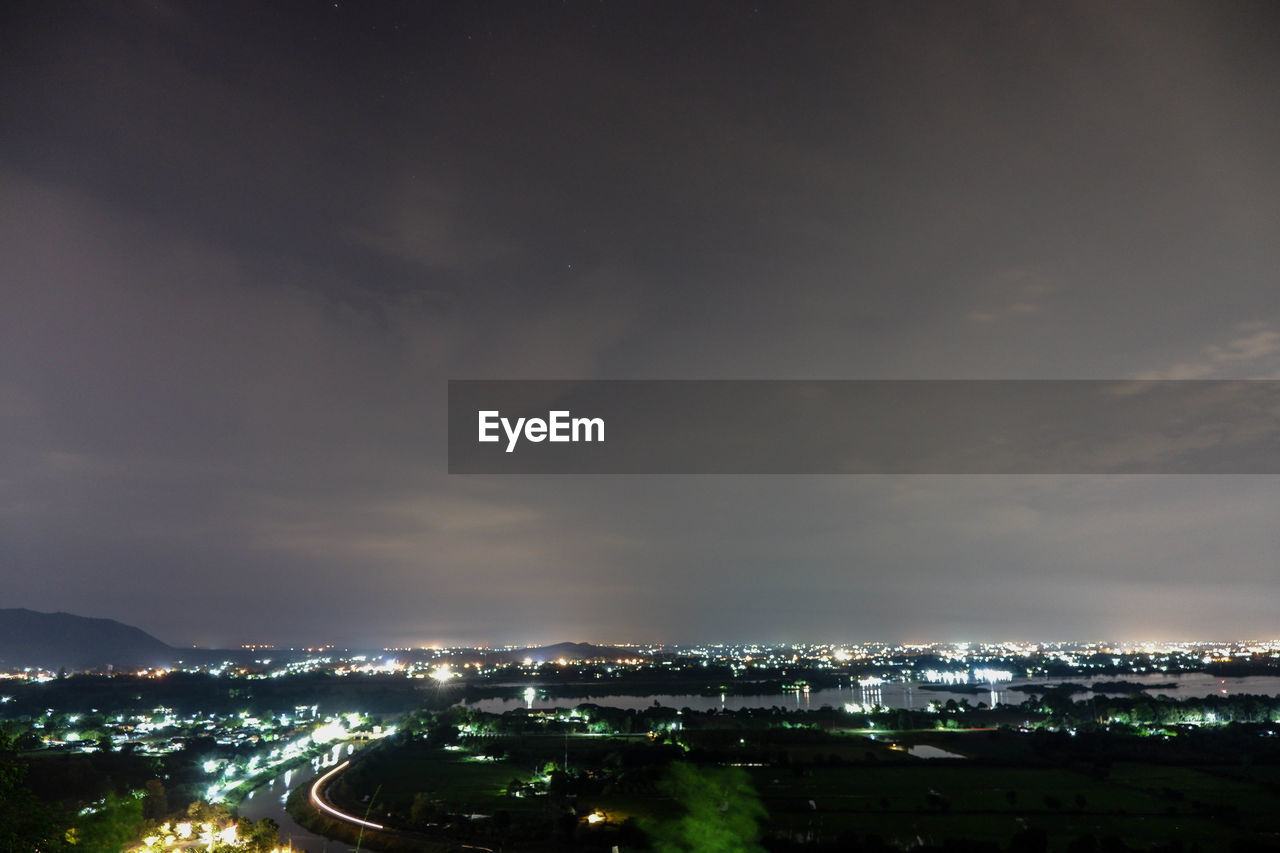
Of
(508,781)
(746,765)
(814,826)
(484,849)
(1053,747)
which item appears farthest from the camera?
(1053,747)

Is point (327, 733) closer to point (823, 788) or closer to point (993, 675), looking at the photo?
point (823, 788)

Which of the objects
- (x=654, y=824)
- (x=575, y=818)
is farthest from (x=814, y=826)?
(x=575, y=818)

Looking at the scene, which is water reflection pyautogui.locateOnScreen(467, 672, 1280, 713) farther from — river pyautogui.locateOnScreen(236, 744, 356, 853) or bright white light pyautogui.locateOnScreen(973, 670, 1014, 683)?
river pyautogui.locateOnScreen(236, 744, 356, 853)

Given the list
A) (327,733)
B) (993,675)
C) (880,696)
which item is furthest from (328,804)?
(993,675)

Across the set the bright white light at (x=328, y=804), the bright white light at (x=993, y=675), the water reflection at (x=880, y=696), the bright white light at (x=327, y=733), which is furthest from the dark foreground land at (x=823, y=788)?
the bright white light at (x=993, y=675)

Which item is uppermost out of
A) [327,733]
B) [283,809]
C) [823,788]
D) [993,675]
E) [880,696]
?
[823,788]

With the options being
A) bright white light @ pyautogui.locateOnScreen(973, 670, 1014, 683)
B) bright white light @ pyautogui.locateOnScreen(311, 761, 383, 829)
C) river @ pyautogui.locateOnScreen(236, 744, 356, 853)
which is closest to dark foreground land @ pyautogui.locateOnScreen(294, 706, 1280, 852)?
bright white light @ pyautogui.locateOnScreen(311, 761, 383, 829)

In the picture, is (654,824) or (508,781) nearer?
(654,824)

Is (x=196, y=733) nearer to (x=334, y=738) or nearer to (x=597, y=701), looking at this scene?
(x=334, y=738)
